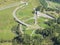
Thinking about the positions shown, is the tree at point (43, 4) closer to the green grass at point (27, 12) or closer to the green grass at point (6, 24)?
the green grass at point (27, 12)

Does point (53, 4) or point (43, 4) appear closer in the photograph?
point (43, 4)

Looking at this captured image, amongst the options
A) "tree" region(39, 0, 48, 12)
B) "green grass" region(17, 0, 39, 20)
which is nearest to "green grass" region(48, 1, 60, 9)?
"tree" region(39, 0, 48, 12)

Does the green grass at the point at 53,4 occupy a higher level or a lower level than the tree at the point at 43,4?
lower

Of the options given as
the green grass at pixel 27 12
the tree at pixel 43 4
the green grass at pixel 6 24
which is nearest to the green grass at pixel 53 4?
the tree at pixel 43 4

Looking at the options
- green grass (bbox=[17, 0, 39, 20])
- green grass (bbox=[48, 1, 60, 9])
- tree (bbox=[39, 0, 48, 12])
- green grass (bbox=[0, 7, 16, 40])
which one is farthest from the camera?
green grass (bbox=[48, 1, 60, 9])

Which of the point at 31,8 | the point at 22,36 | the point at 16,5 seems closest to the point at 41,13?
the point at 31,8

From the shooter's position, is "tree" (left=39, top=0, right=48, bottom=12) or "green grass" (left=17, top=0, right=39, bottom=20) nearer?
"green grass" (left=17, top=0, right=39, bottom=20)

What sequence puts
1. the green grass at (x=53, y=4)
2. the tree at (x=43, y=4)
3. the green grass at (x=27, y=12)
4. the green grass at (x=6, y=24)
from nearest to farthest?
the green grass at (x=6, y=24) < the green grass at (x=27, y=12) < the tree at (x=43, y=4) < the green grass at (x=53, y=4)

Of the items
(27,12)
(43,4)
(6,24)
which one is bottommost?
(6,24)

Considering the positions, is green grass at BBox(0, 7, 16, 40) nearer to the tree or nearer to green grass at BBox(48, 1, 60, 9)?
the tree

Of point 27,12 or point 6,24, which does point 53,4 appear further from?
point 6,24

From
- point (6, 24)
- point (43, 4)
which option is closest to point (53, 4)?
point (43, 4)
